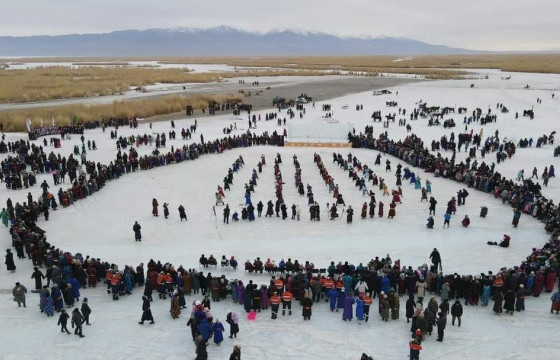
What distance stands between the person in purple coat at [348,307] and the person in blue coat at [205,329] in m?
3.64

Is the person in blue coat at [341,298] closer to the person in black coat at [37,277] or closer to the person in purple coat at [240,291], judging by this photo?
the person in purple coat at [240,291]

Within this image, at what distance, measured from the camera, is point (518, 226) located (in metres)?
19.7

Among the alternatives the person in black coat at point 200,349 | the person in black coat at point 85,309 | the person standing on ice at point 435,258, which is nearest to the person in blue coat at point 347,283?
the person standing on ice at point 435,258

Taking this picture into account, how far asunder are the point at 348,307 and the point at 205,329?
382cm

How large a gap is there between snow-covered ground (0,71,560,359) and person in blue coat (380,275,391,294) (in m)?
1.10

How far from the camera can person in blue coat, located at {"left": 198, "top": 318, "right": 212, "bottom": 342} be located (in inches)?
452

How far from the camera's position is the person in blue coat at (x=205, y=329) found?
11.5 metres

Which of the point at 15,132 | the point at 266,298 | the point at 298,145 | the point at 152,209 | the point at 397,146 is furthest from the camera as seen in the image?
the point at 15,132

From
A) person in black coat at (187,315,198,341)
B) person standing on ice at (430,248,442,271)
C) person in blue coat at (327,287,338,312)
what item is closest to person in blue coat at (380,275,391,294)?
person in blue coat at (327,287,338,312)

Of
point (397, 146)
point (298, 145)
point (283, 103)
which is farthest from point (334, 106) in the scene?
point (397, 146)

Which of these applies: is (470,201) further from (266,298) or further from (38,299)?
(38,299)

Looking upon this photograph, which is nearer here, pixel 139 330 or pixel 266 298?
pixel 139 330

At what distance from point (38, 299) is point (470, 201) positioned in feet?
61.8

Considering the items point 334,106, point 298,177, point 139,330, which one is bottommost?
point 139,330
